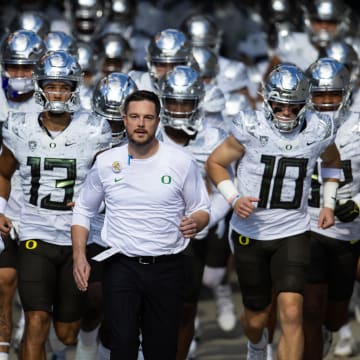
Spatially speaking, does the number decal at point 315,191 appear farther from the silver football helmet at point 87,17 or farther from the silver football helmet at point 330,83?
the silver football helmet at point 87,17

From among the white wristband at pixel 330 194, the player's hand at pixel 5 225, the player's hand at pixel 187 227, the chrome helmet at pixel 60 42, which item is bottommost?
the player's hand at pixel 5 225

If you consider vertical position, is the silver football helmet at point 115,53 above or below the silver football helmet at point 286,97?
below

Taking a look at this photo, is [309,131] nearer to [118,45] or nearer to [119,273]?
[119,273]

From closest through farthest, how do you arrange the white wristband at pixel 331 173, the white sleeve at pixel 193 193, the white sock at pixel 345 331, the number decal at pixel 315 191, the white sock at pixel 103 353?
the white sleeve at pixel 193 193
the white sock at pixel 103 353
the white wristband at pixel 331 173
the number decal at pixel 315 191
the white sock at pixel 345 331

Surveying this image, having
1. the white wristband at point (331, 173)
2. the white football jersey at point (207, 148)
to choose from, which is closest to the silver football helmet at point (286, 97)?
the white wristband at point (331, 173)

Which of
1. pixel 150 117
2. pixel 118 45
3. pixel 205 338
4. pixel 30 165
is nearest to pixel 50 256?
pixel 30 165

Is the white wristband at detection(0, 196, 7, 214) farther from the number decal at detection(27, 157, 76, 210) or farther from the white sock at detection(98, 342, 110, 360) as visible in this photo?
the white sock at detection(98, 342, 110, 360)

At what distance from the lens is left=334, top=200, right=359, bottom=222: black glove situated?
9.94 m

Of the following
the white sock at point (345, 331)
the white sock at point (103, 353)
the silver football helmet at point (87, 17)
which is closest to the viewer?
the white sock at point (103, 353)

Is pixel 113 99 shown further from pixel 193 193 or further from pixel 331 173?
pixel 193 193

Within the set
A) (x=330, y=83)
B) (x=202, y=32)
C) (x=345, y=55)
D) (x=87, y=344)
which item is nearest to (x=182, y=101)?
(x=330, y=83)

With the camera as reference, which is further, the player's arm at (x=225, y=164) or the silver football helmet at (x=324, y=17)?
the silver football helmet at (x=324, y=17)

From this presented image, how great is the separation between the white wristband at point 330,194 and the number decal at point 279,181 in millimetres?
298

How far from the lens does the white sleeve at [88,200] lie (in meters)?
8.66
